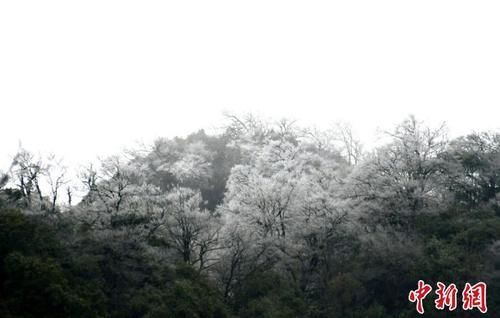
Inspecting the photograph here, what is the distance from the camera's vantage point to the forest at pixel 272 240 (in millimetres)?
22625

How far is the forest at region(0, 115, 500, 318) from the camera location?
2262cm

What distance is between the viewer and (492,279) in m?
26.9

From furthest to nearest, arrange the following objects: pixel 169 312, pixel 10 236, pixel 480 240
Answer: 1. pixel 480 240
2. pixel 169 312
3. pixel 10 236

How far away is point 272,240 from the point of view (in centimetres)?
3062

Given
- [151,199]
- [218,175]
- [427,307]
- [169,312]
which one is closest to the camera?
[169,312]

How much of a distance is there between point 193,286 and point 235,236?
5.56m

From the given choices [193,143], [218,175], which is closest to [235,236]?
[218,175]

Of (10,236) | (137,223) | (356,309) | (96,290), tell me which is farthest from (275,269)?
(10,236)

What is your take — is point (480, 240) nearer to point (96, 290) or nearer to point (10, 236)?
point (96, 290)

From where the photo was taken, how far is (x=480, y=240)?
28.9 metres

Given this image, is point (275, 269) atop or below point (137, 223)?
below

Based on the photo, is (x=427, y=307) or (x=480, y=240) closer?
(x=427, y=307)

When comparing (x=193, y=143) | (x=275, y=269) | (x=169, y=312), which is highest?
(x=193, y=143)

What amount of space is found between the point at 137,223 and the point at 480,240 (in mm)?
19709
